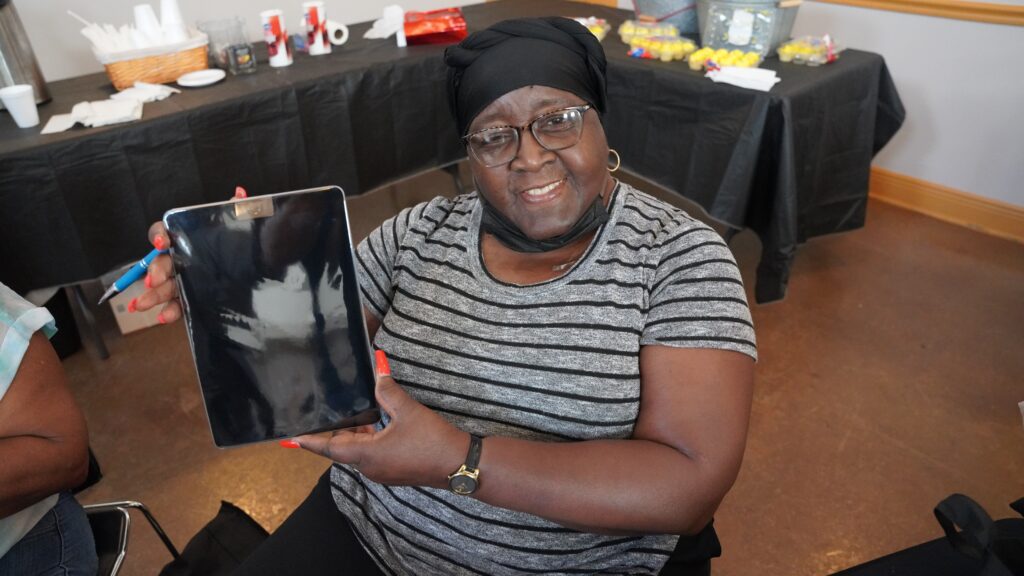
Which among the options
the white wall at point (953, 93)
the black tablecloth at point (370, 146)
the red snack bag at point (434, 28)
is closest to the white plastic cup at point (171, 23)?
the black tablecloth at point (370, 146)

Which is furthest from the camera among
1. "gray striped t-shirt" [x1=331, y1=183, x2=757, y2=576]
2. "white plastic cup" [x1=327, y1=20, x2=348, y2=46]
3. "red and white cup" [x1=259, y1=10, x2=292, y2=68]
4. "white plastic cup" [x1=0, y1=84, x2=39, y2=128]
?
"white plastic cup" [x1=327, y1=20, x2=348, y2=46]

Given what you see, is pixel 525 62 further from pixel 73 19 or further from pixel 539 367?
pixel 73 19

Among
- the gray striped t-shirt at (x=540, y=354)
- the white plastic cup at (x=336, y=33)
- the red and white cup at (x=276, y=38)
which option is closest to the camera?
the gray striped t-shirt at (x=540, y=354)

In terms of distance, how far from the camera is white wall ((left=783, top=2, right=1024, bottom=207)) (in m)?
2.75

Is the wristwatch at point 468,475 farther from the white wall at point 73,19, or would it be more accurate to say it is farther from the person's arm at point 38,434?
the white wall at point 73,19

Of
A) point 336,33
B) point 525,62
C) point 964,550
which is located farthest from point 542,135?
point 336,33

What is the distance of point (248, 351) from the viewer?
2.90 feet

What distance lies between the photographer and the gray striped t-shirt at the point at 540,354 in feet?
3.01

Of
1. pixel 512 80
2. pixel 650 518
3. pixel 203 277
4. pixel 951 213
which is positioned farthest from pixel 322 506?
pixel 951 213

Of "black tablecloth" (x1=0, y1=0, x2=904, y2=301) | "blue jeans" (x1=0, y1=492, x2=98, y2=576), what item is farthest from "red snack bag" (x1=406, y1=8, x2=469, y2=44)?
"blue jeans" (x1=0, y1=492, x2=98, y2=576)

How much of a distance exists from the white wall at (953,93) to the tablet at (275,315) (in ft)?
9.82

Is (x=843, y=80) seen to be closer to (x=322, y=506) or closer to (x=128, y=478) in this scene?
(x=322, y=506)

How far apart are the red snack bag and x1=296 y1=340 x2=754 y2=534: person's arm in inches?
88.9

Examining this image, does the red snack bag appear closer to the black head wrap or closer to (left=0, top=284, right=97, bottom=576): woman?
the black head wrap
